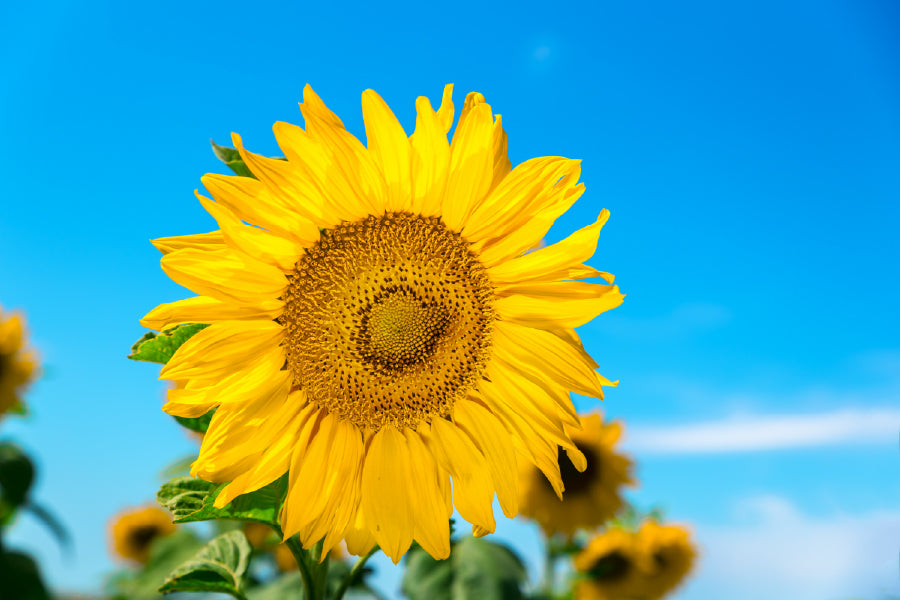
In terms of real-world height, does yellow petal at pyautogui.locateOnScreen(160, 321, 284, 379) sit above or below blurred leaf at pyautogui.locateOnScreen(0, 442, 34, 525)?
below

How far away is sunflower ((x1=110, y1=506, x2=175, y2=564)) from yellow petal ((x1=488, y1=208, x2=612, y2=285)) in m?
5.17

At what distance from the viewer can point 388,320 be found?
1.79 metres

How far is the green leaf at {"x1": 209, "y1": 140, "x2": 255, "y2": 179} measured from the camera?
1.70 metres

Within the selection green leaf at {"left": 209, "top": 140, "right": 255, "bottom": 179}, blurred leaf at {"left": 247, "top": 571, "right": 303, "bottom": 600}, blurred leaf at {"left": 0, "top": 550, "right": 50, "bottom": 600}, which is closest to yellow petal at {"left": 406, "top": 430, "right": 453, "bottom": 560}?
green leaf at {"left": 209, "top": 140, "right": 255, "bottom": 179}

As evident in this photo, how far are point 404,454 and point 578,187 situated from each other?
0.72 meters

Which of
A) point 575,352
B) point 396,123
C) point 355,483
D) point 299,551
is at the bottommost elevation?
point 299,551

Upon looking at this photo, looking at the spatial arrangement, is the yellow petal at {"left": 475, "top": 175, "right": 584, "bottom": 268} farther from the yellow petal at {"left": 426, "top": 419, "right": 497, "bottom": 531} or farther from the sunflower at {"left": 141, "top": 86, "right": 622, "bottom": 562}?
the yellow petal at {"left": 426, "top": 419, "right": 497, "bottom": 531}

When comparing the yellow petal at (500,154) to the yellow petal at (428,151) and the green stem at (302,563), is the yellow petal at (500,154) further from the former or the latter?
the green stem at (302,563)

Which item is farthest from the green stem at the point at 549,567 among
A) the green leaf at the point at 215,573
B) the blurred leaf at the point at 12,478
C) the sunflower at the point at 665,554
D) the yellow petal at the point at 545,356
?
the blurred leaf at the point at 12,478

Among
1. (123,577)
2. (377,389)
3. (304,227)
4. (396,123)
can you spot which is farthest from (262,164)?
(123,577)

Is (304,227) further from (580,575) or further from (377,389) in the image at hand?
(580,575)

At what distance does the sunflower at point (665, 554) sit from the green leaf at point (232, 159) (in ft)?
12.1

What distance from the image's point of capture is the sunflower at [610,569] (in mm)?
4156

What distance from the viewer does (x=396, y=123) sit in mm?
1567
